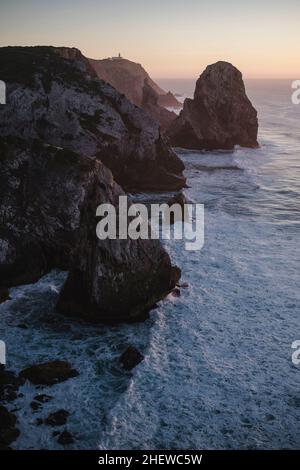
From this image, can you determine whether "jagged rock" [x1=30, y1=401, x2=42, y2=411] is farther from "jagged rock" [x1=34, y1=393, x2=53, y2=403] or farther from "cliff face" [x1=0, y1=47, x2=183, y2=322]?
"cliff face" [x1=0, y1=47, x2=183, y2=322]

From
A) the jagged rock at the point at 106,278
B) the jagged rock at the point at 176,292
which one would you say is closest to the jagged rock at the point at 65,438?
the jagged rock at the point at 106,278

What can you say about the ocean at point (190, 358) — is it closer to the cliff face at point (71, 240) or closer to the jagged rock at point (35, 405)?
the jagged rock at point (35, 405)

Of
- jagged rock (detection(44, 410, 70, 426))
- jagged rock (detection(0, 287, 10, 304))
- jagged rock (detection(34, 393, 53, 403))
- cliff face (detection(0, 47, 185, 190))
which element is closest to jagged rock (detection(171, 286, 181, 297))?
jagged rock (detection(0, 287, 10, 304))

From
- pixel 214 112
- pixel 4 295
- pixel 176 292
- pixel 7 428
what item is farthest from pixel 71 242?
pixel 214 112

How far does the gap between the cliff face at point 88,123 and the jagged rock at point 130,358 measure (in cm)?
1959

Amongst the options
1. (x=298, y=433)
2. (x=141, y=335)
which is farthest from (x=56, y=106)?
(x=298, y=433)

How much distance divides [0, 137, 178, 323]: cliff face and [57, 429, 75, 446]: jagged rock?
486 cm

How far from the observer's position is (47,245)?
58.2ft

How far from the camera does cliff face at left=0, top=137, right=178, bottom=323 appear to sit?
1432 centimetres

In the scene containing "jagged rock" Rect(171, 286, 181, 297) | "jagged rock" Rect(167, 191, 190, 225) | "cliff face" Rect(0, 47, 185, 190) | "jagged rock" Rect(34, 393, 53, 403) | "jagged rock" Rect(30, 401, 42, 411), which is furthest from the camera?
"cliff face" Rect(0, 47, 185, 190)

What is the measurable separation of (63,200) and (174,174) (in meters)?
17.0

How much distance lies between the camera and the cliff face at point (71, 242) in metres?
14.3

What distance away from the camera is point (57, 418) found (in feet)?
33.5
